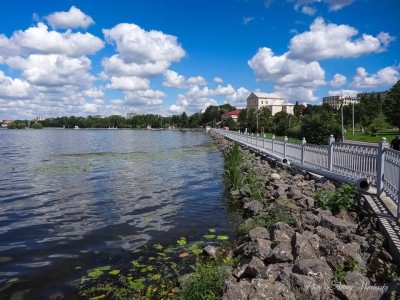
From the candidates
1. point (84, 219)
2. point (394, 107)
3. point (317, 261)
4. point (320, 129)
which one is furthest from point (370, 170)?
point (394, 107)

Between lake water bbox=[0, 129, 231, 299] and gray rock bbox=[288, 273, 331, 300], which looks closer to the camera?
gray rock bbox=[288, 273, 331, 300]

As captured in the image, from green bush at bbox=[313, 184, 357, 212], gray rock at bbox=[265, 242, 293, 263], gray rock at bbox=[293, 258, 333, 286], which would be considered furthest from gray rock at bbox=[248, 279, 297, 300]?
green bush at bbox=[313, 184, 357, 212]

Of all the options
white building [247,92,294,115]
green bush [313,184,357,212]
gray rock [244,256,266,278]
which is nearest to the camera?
gray rock [244,256,266,278]

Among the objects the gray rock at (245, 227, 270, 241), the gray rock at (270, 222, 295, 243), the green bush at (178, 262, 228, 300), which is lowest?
the green bush at (178, 262, 228, 300)

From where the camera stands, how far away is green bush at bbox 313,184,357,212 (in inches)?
369

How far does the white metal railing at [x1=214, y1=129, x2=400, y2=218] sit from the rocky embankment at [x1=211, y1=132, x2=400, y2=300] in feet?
2.34

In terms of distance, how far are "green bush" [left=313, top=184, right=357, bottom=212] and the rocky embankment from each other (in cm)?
21

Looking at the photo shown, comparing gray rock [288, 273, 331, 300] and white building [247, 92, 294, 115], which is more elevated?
white building [247, 92, 294, 115]

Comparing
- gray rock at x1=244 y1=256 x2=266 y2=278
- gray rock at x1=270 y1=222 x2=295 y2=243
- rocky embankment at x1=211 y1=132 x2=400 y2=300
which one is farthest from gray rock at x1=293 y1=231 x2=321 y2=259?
gray rock at x1=244 y1=256 x2=266 y2=278

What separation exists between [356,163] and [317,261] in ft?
19.3

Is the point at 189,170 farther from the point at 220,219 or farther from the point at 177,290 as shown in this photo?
the point at 177,290

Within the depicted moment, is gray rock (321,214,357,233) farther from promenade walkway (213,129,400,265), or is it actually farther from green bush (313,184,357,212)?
green bush (313,184,357,212)

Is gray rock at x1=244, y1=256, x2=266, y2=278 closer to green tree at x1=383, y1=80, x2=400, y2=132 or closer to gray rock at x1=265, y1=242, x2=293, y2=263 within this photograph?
gray rock at x1=265, y1=242, x2=293, y2=263

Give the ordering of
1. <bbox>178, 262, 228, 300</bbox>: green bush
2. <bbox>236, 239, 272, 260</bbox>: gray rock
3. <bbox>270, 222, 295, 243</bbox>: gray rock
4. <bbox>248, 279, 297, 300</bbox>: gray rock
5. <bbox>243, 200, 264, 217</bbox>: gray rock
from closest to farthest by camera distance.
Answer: <bbox>248, 279, 297, 300</bbox>: gray rock
<bbox>178, 262, 228, 300</bbox>: green bush
<bbox>236, 239, 272, 260</bbox>: gray rock
<bbox>270, 222, 295, 243</bbox>: gray rock
<bbox>243, 200, 264, 217</bbox>: gray rock
